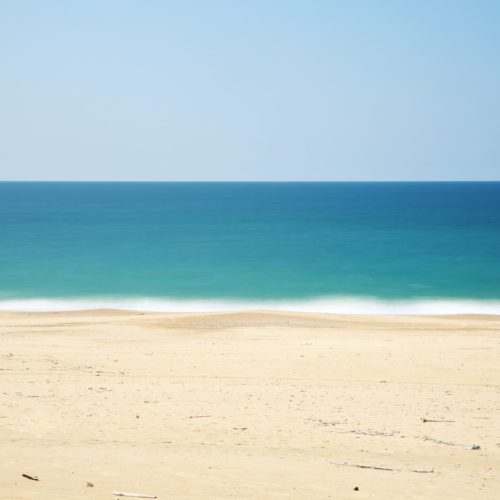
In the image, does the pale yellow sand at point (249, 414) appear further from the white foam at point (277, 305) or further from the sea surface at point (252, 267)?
the sea surface at point (252, 267)

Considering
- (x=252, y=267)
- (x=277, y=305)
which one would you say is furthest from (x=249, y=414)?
(x=252, y=267)

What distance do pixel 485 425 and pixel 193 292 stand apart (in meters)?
24.6

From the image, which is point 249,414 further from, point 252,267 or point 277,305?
point 252,267

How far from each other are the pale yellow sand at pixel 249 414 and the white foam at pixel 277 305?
32.8 feet

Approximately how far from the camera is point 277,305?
31312 mm

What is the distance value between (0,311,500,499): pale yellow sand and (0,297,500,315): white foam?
9984 millimetres

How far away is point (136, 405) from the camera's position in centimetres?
1147

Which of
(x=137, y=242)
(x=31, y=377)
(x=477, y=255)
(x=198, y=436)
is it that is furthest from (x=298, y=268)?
(x=198, y=436)

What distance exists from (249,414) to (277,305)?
66.8 ft

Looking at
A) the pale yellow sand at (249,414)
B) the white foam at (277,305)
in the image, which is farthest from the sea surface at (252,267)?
the pale yellow sand at (249,414)

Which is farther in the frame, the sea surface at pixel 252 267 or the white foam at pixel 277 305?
the sea surface at pixel 252 267

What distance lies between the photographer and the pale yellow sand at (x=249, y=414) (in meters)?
7.81

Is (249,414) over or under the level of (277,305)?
under

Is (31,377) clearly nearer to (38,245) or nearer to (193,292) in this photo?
(193,292)
